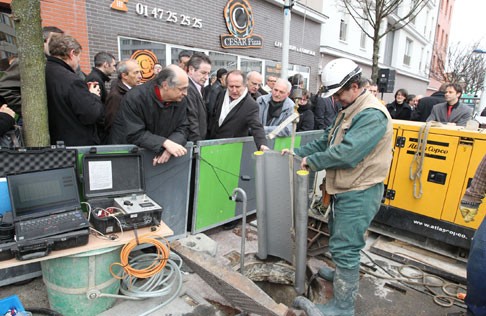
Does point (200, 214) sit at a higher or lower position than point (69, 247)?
lower

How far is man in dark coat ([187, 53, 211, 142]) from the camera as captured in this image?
331 centimetres

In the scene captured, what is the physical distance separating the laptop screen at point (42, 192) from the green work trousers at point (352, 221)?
2099 millimetres

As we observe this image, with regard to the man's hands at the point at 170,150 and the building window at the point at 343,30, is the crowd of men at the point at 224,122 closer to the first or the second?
the man's hands at the point at 170,150

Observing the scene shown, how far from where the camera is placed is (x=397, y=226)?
4.09 meters

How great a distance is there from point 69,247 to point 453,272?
152 inches

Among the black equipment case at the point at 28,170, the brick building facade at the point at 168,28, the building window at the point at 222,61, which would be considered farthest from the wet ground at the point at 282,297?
the building window at the point at 222,61

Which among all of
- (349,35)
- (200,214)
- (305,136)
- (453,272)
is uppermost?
(349,35)

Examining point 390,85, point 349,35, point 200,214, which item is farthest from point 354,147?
point 349,35

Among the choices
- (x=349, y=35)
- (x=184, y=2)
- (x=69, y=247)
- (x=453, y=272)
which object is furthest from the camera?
(x=349, y=35)

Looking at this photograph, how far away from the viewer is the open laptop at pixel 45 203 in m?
2.07

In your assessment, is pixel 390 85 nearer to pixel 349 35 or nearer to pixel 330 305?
pixel 349 35

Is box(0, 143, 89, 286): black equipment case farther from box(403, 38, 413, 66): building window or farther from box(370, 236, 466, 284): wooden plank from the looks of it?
box(403, 38, 413, 66): building window

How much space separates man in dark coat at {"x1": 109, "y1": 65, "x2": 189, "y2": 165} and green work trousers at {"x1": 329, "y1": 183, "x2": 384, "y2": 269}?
147 cm

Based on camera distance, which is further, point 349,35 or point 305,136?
point 349,35
